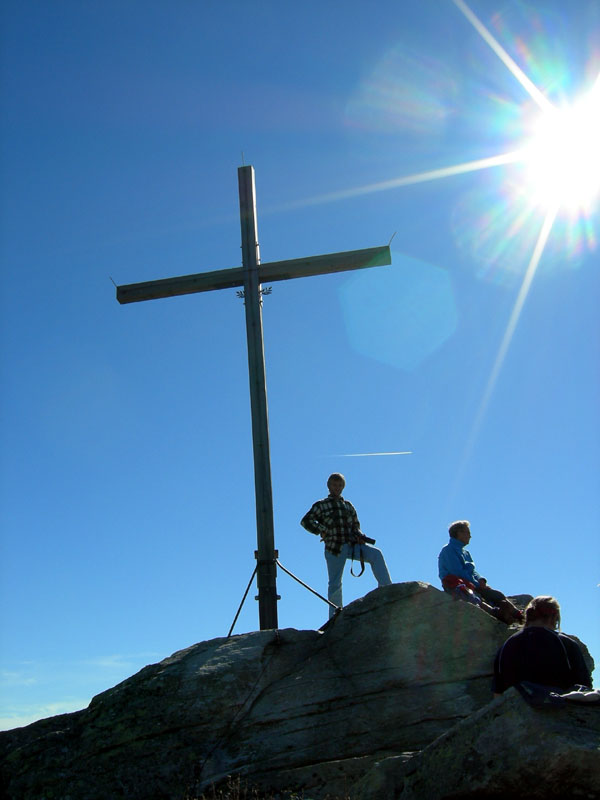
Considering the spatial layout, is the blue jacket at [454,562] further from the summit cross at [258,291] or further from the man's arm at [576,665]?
the man's arm at [576,665]

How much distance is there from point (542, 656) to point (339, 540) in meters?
4.44

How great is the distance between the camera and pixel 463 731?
545cm

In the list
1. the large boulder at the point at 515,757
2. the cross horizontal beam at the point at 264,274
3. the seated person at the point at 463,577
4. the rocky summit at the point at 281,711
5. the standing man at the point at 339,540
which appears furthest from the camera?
the cross horizontal beam at the point at 264,274

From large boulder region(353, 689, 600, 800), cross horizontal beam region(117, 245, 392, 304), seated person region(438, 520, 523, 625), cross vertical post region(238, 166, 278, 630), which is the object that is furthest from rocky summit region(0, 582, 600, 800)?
cross horizontal beam region(117, 245, 392, 304)

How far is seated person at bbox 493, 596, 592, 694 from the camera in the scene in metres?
5.79

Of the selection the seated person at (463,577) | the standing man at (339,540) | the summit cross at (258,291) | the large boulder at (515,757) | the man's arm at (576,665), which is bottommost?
the large boulder at (515,757)

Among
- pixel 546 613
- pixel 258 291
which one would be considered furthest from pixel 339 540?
pixel 546 613

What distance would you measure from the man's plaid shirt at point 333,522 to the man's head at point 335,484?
0.08m

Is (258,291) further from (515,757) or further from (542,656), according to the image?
(515,757)

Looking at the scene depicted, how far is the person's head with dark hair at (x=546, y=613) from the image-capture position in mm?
6125

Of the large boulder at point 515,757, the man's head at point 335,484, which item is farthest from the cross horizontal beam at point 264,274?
the large boulder at point 515,757

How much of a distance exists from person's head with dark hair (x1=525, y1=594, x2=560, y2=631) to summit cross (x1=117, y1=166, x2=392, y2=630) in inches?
165

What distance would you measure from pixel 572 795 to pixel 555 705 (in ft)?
1.76

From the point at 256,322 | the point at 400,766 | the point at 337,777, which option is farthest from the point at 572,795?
the point at 256,322
